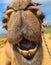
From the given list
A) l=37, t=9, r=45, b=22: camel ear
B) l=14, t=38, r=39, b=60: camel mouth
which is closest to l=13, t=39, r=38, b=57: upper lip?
l=14, t=38, r=39, b=60: camel mouth

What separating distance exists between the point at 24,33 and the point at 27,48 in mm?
191

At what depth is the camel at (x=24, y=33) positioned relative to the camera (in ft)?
A: 12.4

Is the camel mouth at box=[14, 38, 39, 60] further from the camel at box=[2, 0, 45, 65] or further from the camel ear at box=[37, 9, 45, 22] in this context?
the camel ear at box=[37, 9, 45, 22]

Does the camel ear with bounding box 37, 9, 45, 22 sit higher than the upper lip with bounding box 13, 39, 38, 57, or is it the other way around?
A: the camel ear with bounding box 37, 9, 45, 22

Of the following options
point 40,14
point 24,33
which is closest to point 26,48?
point 24,33

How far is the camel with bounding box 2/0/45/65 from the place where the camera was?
3.78 metres

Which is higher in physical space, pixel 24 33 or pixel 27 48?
pixel 24 33

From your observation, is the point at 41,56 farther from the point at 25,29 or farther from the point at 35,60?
the point at 25,29

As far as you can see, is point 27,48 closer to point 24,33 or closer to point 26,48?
point 26,48

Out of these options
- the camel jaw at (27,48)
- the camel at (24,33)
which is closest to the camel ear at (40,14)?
the camel at (24,33)

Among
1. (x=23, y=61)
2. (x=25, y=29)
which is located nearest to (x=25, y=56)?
(x=23, y=61)

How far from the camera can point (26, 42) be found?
386 cm

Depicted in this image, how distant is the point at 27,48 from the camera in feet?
12.6

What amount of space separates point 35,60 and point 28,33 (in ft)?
1.13
